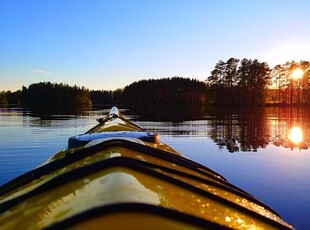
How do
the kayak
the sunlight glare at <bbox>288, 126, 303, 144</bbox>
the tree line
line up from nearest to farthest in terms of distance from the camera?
the kayak → the sunlight glare at <bbox>288, 126, 303, 144</bbox> → the tree line

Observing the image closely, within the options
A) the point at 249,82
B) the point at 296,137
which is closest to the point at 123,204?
the point at 296,137

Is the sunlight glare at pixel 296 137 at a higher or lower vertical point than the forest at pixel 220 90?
lower

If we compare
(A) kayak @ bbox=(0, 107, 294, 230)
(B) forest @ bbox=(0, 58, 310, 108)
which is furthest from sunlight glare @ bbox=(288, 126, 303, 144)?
(B) forest @ bbox=(0, 58, 310, 108)

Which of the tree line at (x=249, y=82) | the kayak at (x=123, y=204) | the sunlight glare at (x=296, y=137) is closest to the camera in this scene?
the kayak at (x=123, y=204)

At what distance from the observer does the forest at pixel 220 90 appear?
9594cm

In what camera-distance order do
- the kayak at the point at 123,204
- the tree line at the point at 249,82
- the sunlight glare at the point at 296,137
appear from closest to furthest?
the kayak at the point at 123,204 → the sunlight glare at the point at 296,137 → the tree line at the point at 249,82

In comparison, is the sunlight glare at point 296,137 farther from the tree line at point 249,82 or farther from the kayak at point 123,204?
the tree line at point 249,82

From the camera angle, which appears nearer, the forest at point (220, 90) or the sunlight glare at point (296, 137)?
the sunlight glare at point (296, 137)

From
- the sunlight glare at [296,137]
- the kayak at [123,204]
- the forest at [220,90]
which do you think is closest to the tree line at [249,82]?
the forest at [220,90]

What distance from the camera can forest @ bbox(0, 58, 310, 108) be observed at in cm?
9594

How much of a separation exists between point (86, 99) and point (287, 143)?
14439 cm

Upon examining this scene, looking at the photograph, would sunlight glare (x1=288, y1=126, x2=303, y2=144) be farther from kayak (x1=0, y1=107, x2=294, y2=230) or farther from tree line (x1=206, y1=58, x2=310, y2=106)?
tree line (x1=206, y1=58, x2=310, y2=106)

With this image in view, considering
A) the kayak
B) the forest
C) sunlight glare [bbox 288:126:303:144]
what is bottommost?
sunlight glare [bbox 288:126:303:144]

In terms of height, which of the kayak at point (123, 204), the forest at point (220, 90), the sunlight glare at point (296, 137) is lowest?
the sunlight glare at point (296, 137)
